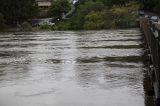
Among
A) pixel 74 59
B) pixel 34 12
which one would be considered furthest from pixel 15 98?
pixel 34 12

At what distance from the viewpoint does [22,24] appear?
77562mm

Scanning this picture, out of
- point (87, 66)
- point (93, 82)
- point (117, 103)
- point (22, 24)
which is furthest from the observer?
point (22, 24)

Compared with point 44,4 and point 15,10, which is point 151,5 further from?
point 44,4

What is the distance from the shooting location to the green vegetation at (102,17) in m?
69.0

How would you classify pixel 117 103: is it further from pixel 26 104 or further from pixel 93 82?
pixel 93 82

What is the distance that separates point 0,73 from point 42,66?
231cm

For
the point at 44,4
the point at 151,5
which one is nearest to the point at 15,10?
the point at 151,5

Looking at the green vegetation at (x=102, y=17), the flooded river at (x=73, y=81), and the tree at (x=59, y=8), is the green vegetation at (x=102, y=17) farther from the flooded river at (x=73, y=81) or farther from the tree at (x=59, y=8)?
the flooded river at (x=73, y=81)

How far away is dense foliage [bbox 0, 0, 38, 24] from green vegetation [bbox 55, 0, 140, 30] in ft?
24.5

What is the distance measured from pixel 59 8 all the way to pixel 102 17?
33.3 m

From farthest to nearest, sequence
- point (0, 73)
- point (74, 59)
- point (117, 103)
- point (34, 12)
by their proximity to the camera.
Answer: point (34, 12), point (74, 59), point (0, 73), point (117, 103)

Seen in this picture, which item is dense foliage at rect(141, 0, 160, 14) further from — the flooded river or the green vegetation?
the flooded river

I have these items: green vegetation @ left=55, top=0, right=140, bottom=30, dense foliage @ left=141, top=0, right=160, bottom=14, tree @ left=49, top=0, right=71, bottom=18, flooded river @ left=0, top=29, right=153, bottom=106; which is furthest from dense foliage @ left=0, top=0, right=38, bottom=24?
flooded river @ left=0, top=29, right=153, bottom=106

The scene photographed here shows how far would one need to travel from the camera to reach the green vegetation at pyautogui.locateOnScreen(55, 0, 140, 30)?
226ft
